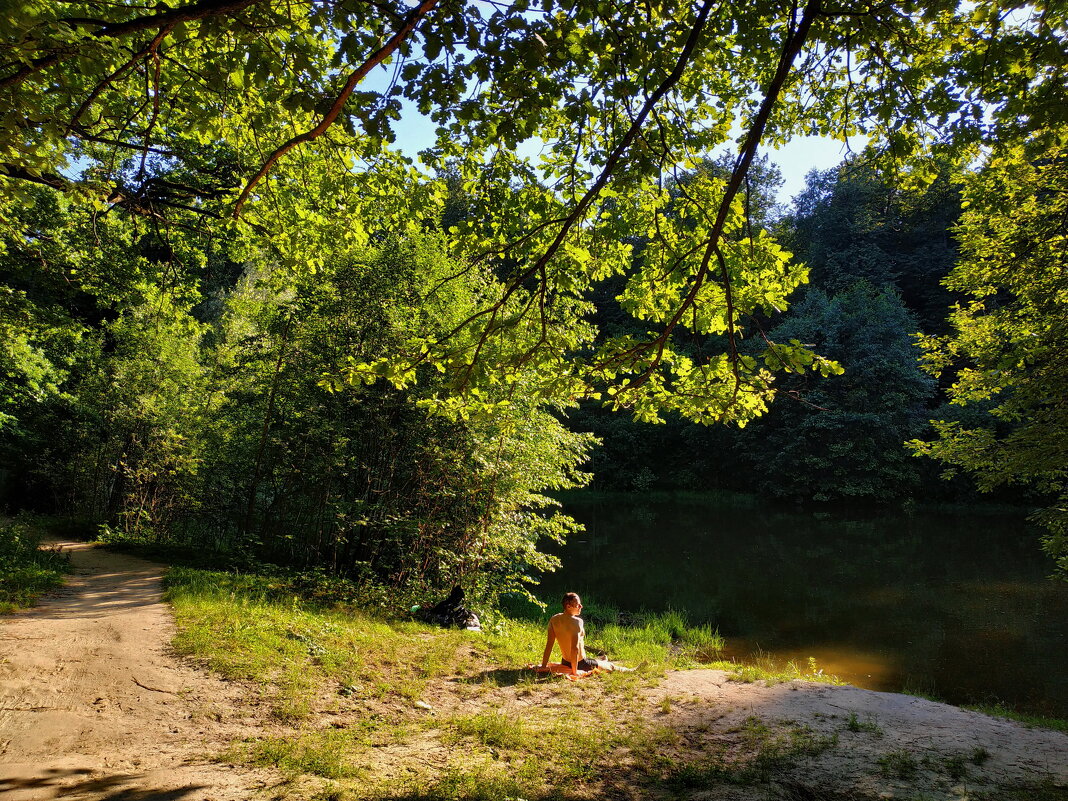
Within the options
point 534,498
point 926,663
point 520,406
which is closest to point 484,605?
point 534,498

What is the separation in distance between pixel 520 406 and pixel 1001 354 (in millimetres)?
7312

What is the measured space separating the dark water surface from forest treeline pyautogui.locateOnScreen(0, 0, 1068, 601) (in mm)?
2481

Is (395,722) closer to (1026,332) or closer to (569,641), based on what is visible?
(569,641)

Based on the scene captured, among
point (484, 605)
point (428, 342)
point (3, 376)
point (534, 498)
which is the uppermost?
point (3, 376)

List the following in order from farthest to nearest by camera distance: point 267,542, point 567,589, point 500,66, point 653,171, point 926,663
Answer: point 567,589 < point 267,542 < point 926,663 < point 653,171 < point 500,66

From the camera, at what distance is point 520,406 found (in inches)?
357

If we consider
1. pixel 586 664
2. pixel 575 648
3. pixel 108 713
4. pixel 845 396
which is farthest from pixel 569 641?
pixel 845 396

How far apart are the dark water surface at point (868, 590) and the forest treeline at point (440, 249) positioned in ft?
8.14

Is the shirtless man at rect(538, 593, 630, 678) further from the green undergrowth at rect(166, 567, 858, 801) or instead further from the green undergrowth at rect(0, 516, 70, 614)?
the green undergrowth at rect(0, 516, 70, 614)

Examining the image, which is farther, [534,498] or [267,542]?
[267,542]

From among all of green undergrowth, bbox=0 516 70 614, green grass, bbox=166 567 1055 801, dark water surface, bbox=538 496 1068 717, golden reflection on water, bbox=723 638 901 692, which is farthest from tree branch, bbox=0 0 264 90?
dark water surface, bbox=538 496 1068 717

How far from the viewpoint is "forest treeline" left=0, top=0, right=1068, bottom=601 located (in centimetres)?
313

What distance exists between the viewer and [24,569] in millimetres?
7203

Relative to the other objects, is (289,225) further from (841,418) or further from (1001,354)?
(841,418)
